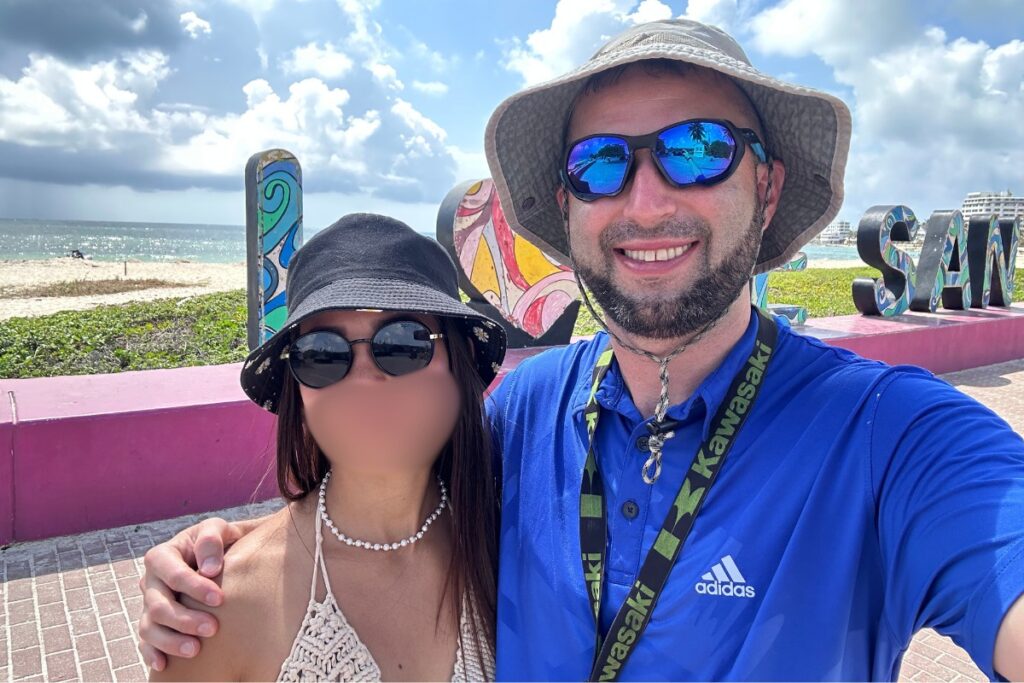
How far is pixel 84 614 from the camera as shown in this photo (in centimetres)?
365

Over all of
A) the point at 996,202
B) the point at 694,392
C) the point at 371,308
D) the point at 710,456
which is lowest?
the point at 710,456

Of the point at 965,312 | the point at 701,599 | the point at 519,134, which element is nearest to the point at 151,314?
the point at 519,134

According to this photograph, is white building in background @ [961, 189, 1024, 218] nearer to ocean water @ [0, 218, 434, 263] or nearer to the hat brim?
ocean water @ [0, 218, 434, 263]

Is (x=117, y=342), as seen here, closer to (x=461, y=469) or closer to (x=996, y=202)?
A: (x=461, y=469)

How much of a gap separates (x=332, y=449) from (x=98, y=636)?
279 centimetres

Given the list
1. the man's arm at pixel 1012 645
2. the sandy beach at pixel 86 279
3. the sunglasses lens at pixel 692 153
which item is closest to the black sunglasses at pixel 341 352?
the sunglasses lens at pixel 692 153

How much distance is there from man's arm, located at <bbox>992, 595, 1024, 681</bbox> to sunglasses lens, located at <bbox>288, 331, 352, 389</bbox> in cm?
140

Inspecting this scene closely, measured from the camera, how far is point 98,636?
11.4 feet

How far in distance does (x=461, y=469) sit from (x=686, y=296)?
2.43ft

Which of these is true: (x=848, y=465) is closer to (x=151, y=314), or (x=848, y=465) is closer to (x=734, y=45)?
(x=734, y=45)

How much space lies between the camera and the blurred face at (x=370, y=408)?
163cm

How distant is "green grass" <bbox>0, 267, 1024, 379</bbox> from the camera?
827cm

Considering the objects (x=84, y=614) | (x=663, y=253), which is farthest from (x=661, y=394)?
(x=84, y=614)

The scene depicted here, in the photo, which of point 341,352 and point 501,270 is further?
point 501,270
